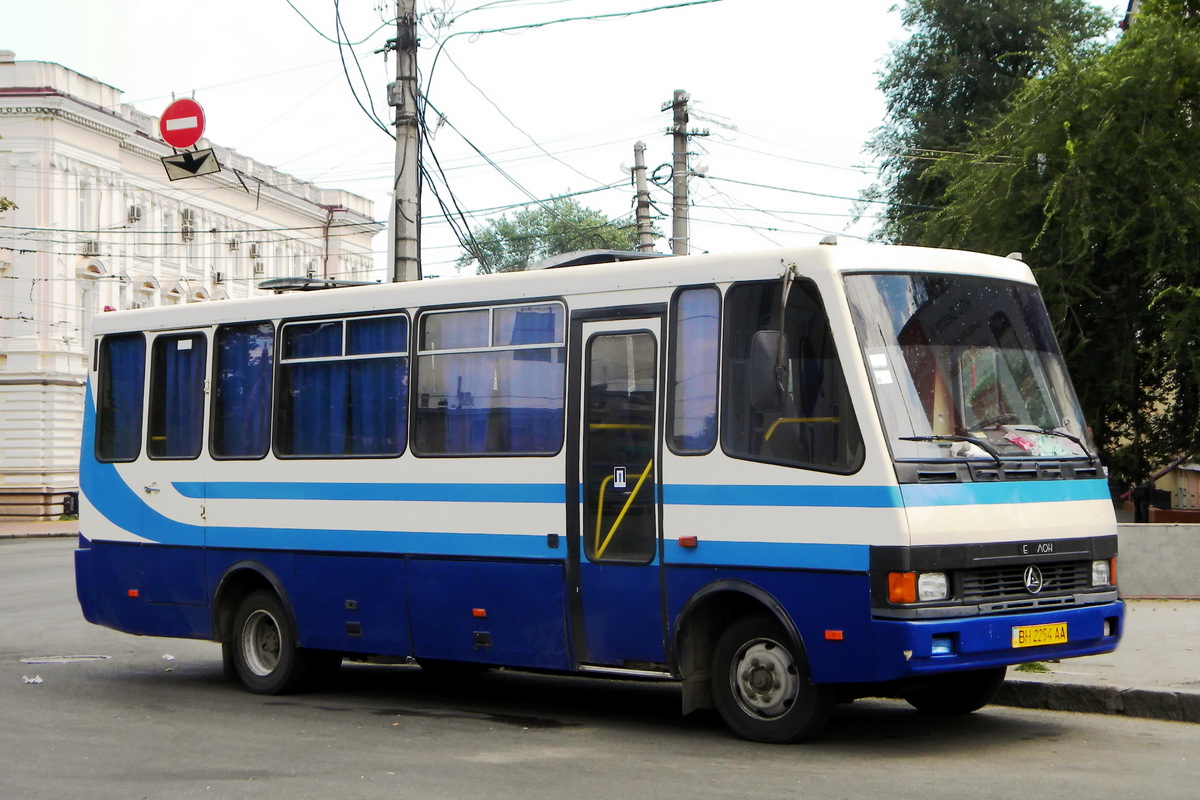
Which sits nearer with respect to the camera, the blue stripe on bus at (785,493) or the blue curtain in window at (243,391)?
the blue stripe on bus at (785,493)

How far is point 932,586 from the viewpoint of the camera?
8453 mm

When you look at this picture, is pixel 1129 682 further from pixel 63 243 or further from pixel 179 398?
pixel 63 243

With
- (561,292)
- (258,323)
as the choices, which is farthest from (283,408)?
(561,292)

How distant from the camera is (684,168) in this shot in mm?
29016

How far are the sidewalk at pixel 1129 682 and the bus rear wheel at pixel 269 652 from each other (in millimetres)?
5129

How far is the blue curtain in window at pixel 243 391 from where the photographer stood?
12.2m

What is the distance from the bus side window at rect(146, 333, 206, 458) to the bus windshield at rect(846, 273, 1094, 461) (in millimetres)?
6097

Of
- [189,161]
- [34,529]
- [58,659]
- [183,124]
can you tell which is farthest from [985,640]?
[34,529]

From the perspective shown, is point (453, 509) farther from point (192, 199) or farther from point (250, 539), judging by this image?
point (192, 199)

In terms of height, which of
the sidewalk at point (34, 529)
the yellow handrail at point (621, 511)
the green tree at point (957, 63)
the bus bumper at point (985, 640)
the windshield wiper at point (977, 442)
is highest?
the green tree at point (957, 63)

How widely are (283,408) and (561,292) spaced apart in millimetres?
2918

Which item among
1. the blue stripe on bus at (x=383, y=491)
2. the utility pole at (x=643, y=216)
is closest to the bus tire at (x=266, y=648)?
the blue stripe on bus at (x=383, y=491)

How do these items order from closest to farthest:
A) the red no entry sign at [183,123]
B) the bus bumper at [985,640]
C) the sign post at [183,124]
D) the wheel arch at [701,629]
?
the bus bumper at [985,640], the wheel arch at [701,629], the sign post at [183,124], the red no entry sign at [183,123]

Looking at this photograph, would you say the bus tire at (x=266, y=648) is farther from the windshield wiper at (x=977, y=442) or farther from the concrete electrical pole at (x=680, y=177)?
the concrete electrical pole at (x=680, y=177)
